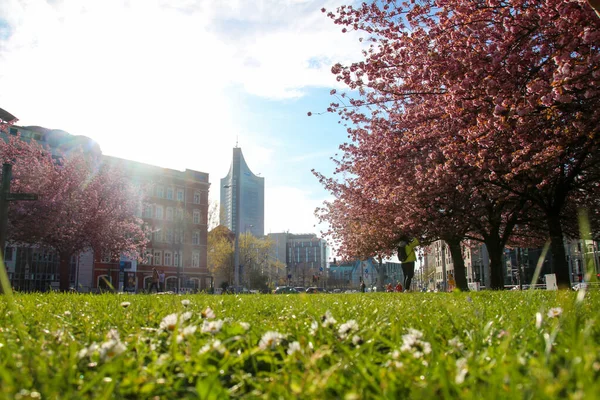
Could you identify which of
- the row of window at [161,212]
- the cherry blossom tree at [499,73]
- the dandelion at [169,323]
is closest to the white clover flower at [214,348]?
the dandelion at [169,323]

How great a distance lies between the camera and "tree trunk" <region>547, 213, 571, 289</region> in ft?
60.0

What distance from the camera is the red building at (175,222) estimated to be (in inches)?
2665

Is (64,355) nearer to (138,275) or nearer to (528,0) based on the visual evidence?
(528,0)

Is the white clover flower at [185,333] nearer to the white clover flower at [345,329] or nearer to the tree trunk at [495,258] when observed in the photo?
the white clover flower at [345,329]

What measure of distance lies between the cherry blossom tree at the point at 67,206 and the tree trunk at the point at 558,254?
26.5 meters

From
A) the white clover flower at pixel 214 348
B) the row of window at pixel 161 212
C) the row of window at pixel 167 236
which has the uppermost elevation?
the row of window at pixel 161 212

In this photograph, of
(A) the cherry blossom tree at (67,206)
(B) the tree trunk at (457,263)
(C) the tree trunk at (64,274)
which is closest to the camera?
(B) the tree trunk at (457,263)

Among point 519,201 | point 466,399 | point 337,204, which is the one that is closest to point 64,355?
point 466,399

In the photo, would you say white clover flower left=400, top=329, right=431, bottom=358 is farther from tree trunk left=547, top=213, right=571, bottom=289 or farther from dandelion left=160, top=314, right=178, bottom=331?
tree trunk left=547, top=213, right=571, bottom=289

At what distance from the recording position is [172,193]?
238 feet

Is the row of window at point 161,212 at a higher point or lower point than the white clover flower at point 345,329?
higher

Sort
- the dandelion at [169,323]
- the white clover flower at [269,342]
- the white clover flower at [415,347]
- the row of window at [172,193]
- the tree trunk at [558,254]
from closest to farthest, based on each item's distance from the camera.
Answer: the white clover flower at [415,347], the white clover flower at [269,342], the dandelion at [169,323], the tree trunk at [558,254], the row of window at [172,193]

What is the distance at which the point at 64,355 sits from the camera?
7.64ft

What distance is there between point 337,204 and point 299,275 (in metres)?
84.6
